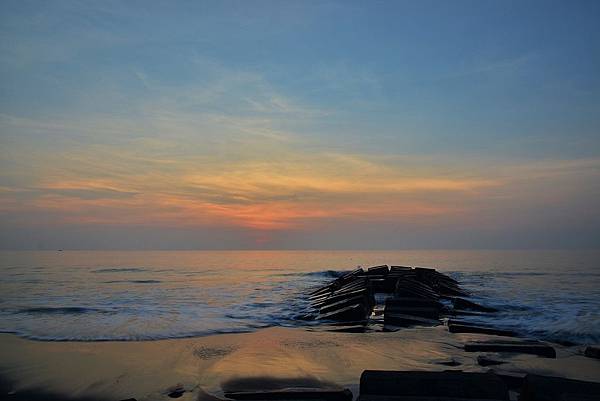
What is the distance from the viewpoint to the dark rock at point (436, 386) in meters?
3.90

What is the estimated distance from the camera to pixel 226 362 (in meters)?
7.32

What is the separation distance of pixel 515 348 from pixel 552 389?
370 cm

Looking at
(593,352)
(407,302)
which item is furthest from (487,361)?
(407,302)

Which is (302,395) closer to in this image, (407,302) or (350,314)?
(350,314)

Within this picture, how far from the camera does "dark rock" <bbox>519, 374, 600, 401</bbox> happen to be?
3553 mm

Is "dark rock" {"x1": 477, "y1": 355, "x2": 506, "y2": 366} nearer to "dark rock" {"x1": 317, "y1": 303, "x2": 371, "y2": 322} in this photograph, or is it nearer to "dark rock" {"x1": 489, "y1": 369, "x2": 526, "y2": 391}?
"dark rock" {"x1": 489, "y1": 369, "x2": 526, "y2": 391}

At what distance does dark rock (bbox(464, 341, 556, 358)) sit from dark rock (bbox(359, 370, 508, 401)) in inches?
130

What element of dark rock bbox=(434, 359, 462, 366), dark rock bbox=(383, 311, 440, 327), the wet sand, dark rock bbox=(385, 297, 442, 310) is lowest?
the wet sand

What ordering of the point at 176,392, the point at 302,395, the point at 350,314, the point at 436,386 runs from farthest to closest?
the point at 350,314 → the point at 176,392 → the point at 302,395 → the point at 436,386

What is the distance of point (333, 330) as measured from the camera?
1013 cm

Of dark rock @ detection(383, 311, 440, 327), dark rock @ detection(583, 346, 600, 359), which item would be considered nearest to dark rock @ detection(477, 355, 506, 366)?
dark rock @ detection(583, 346, 600, 359)

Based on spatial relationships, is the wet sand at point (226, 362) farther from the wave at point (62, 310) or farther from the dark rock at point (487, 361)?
the wave at point (62, 310)

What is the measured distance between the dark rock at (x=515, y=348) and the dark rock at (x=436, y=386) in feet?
10.8

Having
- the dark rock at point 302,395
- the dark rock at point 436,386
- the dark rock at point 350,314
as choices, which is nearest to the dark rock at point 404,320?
the dark rock at point 350,314
